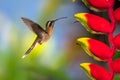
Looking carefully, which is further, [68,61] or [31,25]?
[68,61]

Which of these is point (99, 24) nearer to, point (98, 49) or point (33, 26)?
point (98, 49)

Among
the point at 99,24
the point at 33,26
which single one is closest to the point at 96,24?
the point at 99,24

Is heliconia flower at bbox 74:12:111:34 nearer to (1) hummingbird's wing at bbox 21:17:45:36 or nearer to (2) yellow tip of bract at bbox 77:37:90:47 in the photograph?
(2) yellow tip of bract at bbox 77:37:90:47

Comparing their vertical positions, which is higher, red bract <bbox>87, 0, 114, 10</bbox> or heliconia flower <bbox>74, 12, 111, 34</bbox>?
red bract <bbox>87, 0, 114, 10</bbox>

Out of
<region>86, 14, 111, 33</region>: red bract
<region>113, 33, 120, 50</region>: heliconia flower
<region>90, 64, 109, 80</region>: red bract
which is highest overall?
<region>86, 14, 111, 33</region>: red bract

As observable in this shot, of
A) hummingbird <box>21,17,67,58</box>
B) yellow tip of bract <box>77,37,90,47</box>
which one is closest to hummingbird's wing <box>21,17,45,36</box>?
hummingbird <box>21,17,67,58</box>

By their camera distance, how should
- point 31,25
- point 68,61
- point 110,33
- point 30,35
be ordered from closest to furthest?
point 110,33 → point 31,25 → point 30,35 → point 68,61

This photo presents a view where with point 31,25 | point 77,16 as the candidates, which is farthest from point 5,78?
point 77,16

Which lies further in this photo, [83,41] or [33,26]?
[33,26]

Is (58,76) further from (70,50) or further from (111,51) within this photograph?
(111,51)
